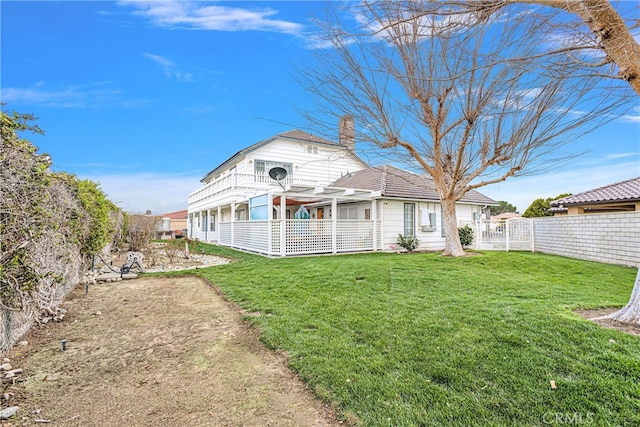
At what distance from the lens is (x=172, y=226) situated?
39000 millimetres

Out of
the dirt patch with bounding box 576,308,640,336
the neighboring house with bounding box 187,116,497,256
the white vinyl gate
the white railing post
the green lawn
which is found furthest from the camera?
the white vinyl gate

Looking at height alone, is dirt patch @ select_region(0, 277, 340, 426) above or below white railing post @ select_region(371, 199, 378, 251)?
below

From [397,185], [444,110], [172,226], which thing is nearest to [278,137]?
[397,185]

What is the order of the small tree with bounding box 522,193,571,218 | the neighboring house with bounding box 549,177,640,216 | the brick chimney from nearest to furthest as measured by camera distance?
the brick chimney < the neighboring house with bounding box 549,177,640,216 < the small tree with bounding box 522,193,571,218

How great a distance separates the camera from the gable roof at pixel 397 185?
14.9 metres

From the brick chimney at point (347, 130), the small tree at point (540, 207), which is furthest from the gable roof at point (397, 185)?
the small tree at point (540, 207)

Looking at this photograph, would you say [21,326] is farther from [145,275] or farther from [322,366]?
[145,275]

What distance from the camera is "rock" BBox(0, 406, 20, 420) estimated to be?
7.89 ft

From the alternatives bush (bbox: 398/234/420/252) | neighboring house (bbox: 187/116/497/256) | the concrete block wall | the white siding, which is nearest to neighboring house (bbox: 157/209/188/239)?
neighboring house (bbox: 187/116/497/256)

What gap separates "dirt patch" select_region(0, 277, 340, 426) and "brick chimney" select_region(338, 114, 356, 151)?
7.40m

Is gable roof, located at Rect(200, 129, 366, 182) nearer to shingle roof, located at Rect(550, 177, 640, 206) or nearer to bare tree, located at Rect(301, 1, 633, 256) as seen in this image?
bare tree, located at Rect(301, 1, 633, 256)

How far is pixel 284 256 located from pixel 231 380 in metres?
9.63

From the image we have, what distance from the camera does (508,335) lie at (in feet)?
11.7

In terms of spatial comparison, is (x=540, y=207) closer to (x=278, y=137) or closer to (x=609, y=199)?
(x=609, y=199)
